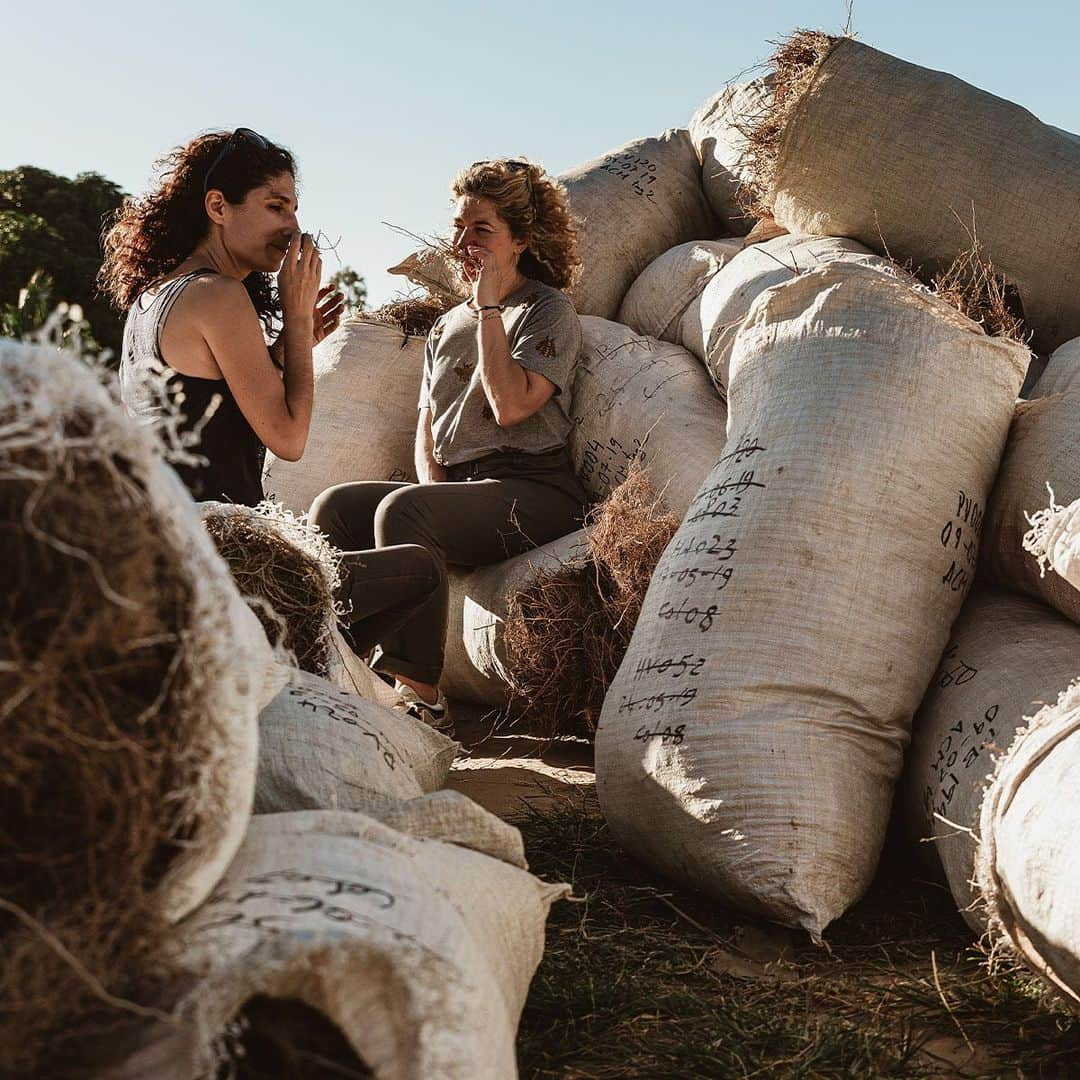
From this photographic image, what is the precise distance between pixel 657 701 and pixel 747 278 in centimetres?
154

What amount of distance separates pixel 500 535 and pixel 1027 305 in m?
1.45

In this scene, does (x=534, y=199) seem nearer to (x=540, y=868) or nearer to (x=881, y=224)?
(x=881, y=224)

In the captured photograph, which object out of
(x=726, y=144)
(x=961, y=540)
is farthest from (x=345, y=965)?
(x=726, y=144)

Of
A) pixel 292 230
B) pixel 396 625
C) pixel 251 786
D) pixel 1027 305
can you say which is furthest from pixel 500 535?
pixel 251 786

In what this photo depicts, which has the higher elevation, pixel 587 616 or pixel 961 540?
pixel 961 540

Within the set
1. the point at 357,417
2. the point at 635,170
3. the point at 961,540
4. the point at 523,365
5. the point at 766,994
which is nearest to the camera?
the point at 766,994

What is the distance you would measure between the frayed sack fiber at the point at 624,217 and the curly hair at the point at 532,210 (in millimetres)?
269

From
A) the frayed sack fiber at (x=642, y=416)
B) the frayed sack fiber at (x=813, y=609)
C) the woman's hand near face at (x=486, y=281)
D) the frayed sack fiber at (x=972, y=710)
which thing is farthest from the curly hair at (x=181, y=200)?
the frayed sack fiber at (x=972, y=710)

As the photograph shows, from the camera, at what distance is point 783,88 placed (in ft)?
11.2

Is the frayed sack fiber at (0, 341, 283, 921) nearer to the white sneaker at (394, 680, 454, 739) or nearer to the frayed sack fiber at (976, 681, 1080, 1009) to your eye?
the frayed sack fiber at (976, 681, 1080, 1009)

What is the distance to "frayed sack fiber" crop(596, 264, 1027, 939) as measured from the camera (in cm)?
206

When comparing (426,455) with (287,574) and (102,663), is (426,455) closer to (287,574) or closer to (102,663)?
(287,574)

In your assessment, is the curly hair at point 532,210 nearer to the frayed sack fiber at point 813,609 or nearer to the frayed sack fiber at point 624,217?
the frayed sack fiber at point 624,217

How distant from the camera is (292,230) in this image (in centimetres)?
317
